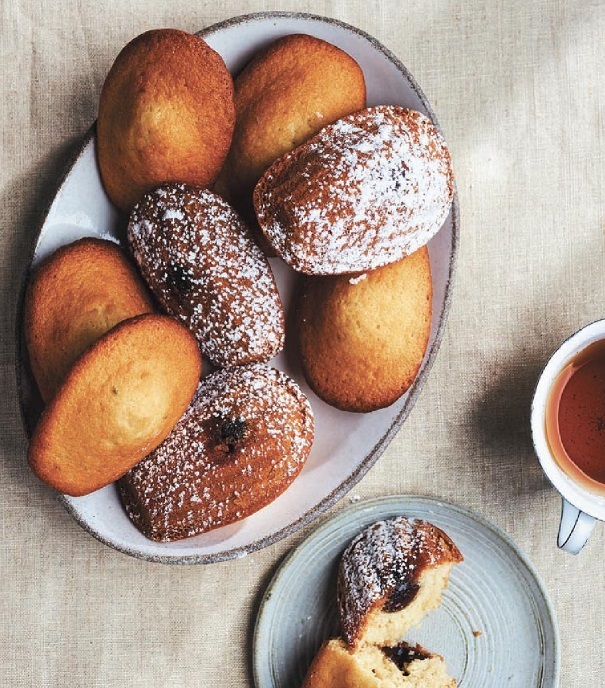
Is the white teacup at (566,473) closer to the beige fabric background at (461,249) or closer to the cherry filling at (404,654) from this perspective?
the beige fabric background at (461,249)

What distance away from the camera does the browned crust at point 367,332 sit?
37.7 inches

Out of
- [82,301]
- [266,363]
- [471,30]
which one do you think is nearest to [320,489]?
[266,363]

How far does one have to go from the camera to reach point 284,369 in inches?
42.4

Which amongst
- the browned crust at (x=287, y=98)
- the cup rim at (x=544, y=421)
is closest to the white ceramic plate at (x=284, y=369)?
the browned crust at (x=287, y=98)

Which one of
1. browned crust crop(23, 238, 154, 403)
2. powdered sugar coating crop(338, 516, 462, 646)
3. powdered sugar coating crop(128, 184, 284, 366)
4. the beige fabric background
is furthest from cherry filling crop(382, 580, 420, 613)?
browned crust crop(23, 238, 154, 403)

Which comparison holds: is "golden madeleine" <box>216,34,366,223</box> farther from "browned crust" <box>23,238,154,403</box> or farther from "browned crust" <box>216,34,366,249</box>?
"browned crust" <box>23,238,154,403</box>

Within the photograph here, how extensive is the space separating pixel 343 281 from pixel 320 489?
28 cm

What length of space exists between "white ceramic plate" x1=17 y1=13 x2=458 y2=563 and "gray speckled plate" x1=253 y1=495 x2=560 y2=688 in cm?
10

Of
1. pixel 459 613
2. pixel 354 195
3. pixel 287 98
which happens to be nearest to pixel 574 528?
pixel 459 613

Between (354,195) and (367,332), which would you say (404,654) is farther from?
(354,195)

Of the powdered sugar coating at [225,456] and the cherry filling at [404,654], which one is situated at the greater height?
the powdered sugar coating at [225,456]

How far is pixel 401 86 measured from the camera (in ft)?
3.38

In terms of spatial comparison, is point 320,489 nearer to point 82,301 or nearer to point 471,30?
point 82,301

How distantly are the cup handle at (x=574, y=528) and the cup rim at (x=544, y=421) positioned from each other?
0.01 meters
